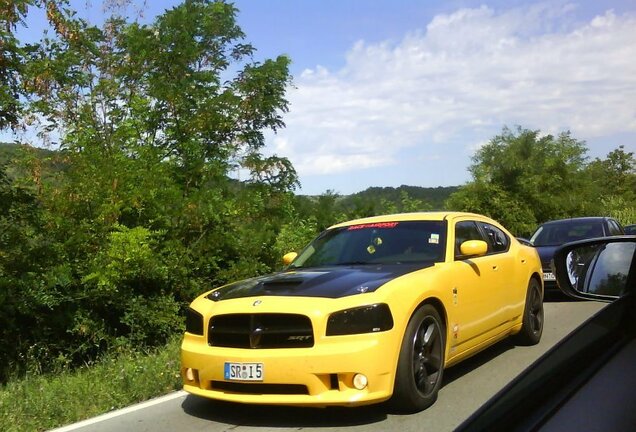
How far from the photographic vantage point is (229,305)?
204 inches

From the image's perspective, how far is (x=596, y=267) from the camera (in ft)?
8.30

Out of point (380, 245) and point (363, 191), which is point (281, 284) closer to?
point (380, 245)

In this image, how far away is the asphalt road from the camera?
15.8ft

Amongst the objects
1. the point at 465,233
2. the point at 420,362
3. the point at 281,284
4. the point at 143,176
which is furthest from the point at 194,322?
the point at 143,176

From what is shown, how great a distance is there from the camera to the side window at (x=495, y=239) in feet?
23.5

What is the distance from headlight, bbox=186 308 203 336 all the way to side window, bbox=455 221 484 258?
2.47m

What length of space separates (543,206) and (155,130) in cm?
2703

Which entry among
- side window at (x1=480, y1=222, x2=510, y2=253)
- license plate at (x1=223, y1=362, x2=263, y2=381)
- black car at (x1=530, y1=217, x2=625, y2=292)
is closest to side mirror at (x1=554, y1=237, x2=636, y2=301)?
license plate at (x1=223, y1=362, x2=263, y2=381)

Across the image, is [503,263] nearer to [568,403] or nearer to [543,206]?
[568,403]

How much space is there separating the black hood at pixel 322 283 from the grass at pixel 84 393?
127 centimetres

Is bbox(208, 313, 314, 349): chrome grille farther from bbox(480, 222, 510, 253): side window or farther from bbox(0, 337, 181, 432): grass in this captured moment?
bbox(480, 222, 510, 253): side window

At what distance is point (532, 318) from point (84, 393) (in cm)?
498

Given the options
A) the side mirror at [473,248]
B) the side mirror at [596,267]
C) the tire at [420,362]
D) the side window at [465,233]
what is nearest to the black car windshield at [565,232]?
the side window at [465,233]

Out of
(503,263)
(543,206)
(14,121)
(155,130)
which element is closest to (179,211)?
(155,130)
